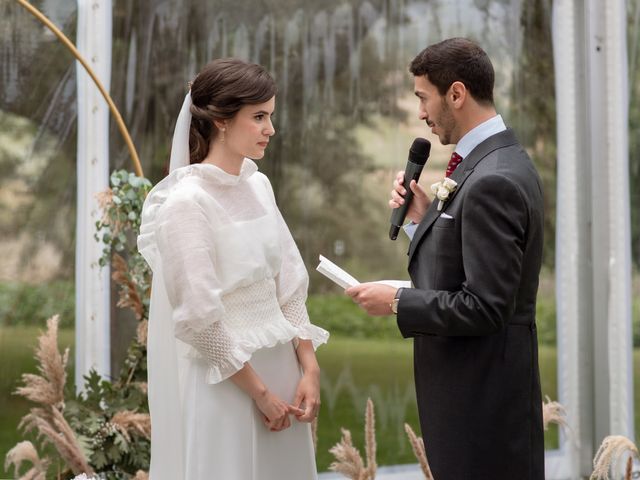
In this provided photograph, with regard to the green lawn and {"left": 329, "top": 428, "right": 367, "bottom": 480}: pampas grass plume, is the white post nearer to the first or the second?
the green lawn

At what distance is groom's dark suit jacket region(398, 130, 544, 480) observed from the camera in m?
2.35

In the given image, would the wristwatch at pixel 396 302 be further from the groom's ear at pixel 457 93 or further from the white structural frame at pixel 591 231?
the white structural frame at pixel 591 231

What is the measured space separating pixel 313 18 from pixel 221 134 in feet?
7.40

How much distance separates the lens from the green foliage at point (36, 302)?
4.41m

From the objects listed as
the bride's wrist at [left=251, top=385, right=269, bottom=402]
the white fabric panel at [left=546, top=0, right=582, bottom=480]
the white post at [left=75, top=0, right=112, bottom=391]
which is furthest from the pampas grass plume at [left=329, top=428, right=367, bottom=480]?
the white fabric panel at [left=546, top=0, right=582, bottom=480]

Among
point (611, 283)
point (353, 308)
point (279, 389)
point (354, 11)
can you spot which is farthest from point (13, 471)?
point (611, 283)

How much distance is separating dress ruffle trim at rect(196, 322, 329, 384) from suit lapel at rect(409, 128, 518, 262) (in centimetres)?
47

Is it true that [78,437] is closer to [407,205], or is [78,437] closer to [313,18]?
[407,205]

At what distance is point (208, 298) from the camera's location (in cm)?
254

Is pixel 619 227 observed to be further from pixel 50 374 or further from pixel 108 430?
pixel 50 374

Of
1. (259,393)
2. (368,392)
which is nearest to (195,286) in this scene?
(259,393)

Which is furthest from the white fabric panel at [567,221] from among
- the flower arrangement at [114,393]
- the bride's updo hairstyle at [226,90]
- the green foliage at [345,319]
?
the bride's updo hairstyle at [226,90]

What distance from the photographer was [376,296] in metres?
2.51

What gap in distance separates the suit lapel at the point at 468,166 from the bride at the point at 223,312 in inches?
19.0
